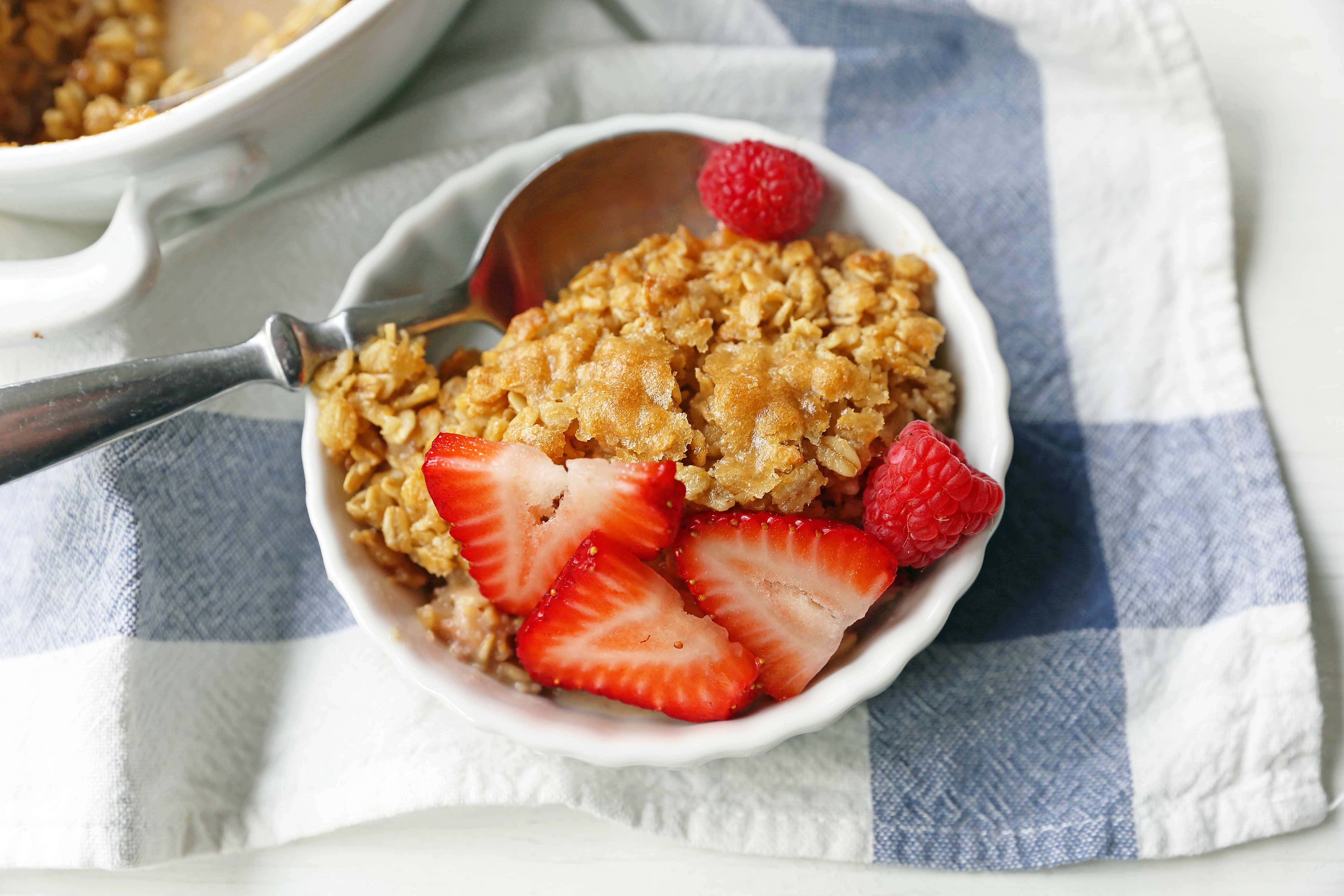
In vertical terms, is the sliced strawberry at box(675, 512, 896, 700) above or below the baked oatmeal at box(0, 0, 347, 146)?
below

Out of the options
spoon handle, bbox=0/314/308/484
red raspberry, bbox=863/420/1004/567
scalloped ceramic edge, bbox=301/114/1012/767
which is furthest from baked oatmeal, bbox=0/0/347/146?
red raspberry, bbox=863/420/1004/567

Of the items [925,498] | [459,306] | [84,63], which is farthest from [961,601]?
[84,63]

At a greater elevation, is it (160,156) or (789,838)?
(160,156)

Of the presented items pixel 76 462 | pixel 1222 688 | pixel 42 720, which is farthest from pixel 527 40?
pixel 1222 688

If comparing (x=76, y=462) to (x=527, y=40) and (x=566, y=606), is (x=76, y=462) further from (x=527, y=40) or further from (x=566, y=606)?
Result: (x=527, y=40)

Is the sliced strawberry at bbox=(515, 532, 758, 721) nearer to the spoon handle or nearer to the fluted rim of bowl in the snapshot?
the spoon handle

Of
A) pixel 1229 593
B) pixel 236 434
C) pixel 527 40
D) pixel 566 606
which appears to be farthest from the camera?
pixel 527 40

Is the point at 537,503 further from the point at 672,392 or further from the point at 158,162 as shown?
the point at 158,162

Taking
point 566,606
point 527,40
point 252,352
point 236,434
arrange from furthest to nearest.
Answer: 1. point 527,40
2. point 236,434
3. point 252,352
4. point 566,606
